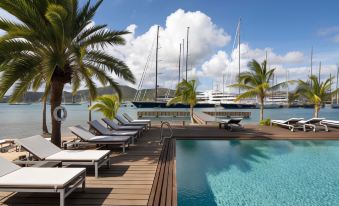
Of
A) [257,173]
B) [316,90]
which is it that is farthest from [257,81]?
[257,173]

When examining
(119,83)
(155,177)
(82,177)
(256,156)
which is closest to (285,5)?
(256,156)

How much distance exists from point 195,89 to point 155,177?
602 inches

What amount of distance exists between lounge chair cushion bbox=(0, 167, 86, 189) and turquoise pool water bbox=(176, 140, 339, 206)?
2.74 metres

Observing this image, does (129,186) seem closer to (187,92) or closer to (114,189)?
(114,189)

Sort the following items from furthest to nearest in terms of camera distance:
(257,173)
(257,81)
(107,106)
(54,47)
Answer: (257,81), (107,106), (54,47), (257,173)

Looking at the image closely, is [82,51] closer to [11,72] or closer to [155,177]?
[11,72]

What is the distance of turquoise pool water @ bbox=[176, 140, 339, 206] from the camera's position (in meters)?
5.91

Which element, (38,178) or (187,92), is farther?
(187,92)

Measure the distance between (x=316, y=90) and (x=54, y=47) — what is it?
60.5 feet

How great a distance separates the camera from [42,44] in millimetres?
7945

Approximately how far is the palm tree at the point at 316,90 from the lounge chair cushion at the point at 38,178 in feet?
62.0

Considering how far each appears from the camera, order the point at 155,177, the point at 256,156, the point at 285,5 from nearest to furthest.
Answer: the point at 155,177
the point at 256,156
the point at 285,5

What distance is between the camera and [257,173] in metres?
7.58

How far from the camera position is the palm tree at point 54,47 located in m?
7.03
